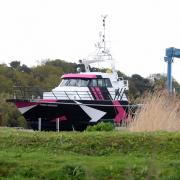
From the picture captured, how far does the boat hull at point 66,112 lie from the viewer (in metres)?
26.0

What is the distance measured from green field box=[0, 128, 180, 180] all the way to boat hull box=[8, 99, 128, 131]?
14.1 m

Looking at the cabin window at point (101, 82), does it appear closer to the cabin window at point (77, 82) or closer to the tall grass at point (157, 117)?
the cabin window at point (77, 82)

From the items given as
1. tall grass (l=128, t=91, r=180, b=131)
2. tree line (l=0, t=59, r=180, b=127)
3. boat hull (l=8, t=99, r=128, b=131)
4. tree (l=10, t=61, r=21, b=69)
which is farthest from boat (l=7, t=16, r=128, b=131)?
tree (l=10, t=61, r=21, b=69)

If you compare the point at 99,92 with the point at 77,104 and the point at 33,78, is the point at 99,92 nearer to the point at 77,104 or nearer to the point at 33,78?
the point at 77,104

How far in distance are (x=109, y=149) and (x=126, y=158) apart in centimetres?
87

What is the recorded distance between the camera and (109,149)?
33.7 ft

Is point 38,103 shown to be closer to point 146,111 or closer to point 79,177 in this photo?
point 146,111

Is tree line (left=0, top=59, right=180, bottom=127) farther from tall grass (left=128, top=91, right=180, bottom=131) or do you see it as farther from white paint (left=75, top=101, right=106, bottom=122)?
tall grass (left=128, top=91, right=180, bottom=131)

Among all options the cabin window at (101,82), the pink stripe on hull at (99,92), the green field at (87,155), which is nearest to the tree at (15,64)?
the cabin window at (101,82)

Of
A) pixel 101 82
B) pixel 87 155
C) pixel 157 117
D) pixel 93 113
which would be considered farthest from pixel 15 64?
pixel 87 155

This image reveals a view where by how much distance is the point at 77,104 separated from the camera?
26.1 m

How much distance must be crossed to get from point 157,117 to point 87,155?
536cm

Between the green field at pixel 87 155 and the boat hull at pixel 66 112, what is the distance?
14.1 meters

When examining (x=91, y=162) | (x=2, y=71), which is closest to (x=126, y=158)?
(x=91, y=162)
